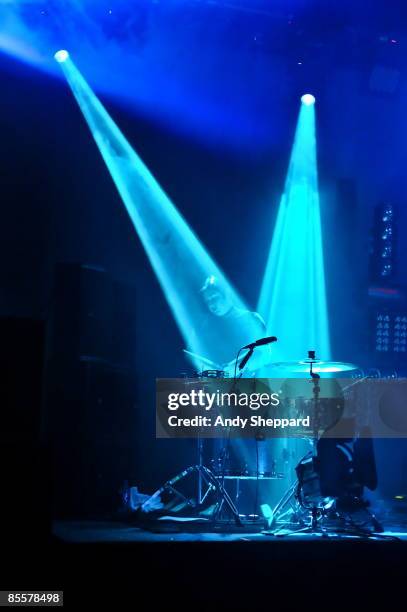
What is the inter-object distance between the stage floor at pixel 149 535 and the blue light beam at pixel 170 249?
253 centimetres

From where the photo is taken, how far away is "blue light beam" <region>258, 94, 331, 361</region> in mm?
7680

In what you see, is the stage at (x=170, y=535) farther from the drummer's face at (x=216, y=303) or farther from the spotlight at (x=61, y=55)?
the spotlight at (x=61, y=55)

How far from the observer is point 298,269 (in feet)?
25.4

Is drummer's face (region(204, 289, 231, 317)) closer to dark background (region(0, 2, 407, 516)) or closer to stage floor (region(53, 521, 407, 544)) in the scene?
dark background (region(0, 2, 407, 516))

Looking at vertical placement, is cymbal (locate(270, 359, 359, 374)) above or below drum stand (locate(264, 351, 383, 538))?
above

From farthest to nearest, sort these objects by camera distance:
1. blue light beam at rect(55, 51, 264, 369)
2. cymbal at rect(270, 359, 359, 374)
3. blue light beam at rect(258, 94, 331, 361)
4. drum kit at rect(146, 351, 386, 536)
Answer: blue light beam at rect(258, 94, 331, 361)
blue light beam at rect(55, 51, 264, 369)
cymbal at rect(270, 359, 359, 374)
drum kit at rect(146, 351, 386, 536)

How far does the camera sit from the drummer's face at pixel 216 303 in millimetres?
7422

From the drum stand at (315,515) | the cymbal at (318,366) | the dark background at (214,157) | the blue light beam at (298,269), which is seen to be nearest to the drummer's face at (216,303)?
the dark background at (214,157)

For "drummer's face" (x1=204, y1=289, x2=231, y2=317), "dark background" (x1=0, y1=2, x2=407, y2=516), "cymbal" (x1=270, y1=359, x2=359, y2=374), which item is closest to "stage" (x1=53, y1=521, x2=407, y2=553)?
"cymbal" (x1=270, y1=359, x2=359, y2=374)

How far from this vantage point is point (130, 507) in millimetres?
5953

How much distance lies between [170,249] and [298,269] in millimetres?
1459

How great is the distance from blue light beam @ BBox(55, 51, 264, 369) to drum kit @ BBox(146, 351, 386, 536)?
1018mm

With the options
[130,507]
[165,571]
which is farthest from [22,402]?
[130,507]

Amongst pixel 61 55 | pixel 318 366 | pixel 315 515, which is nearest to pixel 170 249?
pixel 61 55
